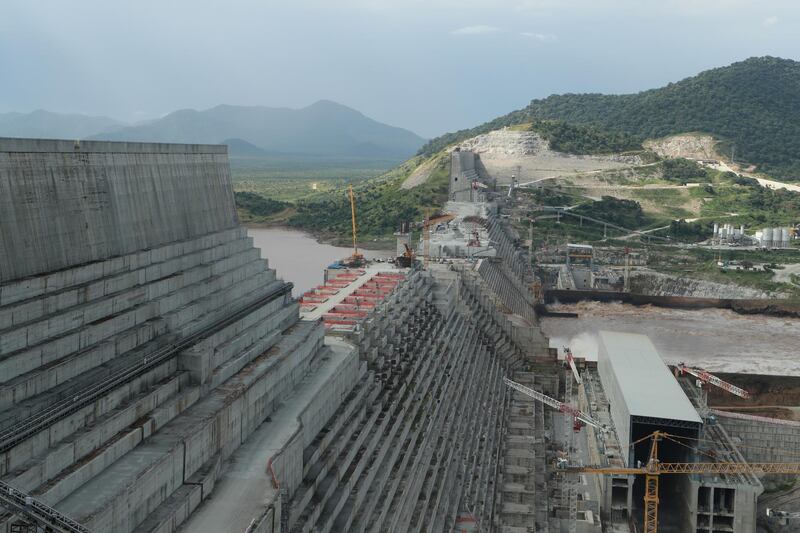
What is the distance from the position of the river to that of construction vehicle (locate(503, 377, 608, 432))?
3350 cm

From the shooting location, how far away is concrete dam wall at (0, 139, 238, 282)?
17.5m

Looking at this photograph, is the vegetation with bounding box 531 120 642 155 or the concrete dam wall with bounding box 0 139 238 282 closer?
the concrete dam wall with bounding box 0 139 238 282

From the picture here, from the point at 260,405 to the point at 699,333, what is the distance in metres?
62.5

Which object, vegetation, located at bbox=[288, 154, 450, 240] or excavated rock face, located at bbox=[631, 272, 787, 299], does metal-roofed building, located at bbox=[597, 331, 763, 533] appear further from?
vegetation, located at bbox=[288, 154, 450, 240]

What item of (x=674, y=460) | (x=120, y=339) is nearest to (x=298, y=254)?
(x=674, y=460)

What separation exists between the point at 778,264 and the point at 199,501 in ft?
318

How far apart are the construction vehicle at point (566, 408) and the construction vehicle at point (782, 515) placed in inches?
363

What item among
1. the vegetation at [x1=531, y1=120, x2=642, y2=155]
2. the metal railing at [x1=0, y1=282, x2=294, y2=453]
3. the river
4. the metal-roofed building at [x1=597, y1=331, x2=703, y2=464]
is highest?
the vegetation at [x1=531, y1=120, x2=642, y2=155]

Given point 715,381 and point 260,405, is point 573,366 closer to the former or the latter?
point 715,381

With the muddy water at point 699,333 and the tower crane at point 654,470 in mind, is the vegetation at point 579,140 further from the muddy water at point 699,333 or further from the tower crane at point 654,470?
the tower crane at point 654,470

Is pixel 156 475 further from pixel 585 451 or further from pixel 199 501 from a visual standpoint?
pixel 585 451

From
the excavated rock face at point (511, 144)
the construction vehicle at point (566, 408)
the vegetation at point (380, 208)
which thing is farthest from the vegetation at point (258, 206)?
the construction vehicle at point (566, 408)

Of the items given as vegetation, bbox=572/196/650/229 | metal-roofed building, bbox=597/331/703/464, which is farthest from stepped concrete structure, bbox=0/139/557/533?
vegetation, bbox=572/196/650/229

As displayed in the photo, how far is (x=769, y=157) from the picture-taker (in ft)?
591
